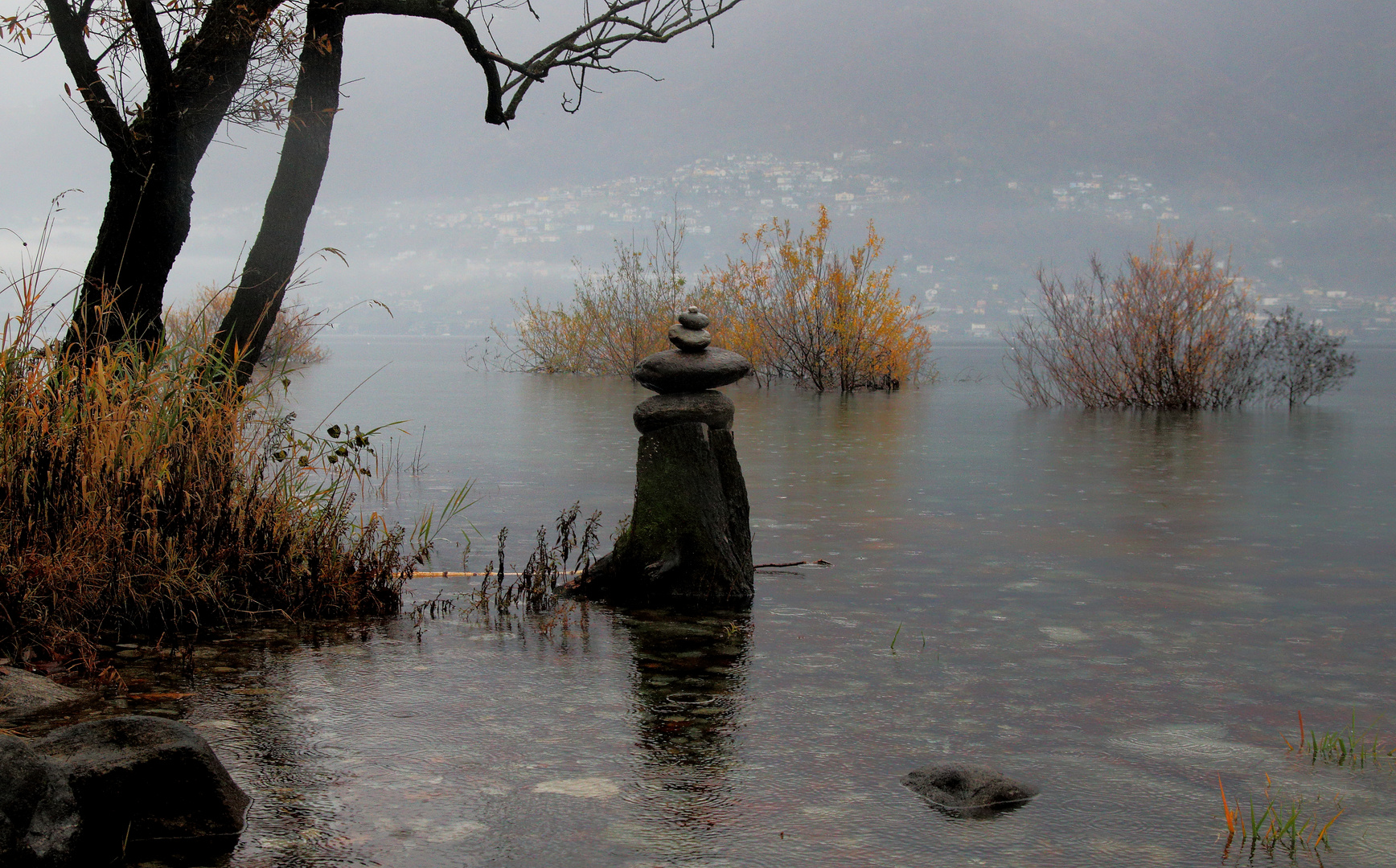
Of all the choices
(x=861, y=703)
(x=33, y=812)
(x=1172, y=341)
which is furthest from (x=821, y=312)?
(x=33, y=812)

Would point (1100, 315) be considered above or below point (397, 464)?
above

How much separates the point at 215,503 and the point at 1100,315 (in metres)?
16.6

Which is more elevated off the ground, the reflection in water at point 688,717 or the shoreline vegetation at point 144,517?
the shoreline vegetation at point 144,517

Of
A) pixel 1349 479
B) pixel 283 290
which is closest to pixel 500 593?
pixel 283 290

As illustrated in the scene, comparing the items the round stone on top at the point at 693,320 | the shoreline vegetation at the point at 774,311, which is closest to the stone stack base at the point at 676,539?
the round stone on top at the point at 693,320

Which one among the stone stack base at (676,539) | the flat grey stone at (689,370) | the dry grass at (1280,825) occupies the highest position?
the flat grey stone at (689,370)

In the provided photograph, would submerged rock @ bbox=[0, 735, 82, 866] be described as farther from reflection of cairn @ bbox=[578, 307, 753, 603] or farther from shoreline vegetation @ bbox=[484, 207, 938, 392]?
shoreline vegetation @ bbox=[484, 207, 938, 392]

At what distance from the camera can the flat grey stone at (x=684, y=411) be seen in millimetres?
6168

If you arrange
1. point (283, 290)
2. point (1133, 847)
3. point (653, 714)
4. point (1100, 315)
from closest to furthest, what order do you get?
point (1133, 847) → point (653, 714) → point (283, 290) → point (1100, 315)

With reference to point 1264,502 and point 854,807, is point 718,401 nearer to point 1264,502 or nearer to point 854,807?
point 854,807

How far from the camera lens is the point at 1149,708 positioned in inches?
166

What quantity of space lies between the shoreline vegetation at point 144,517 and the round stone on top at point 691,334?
5.76 ft

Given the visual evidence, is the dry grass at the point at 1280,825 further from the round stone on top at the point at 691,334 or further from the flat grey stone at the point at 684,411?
the round stone on top at the point at 691,334

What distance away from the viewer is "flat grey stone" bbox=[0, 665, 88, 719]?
3.78 m
